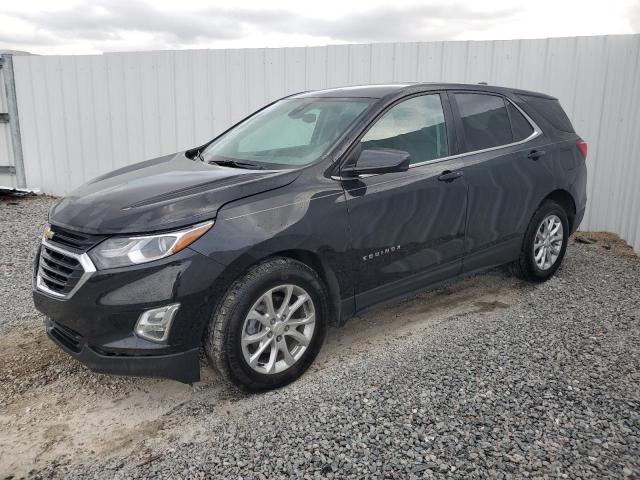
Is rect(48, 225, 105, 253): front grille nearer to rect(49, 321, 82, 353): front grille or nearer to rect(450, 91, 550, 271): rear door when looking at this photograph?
rect(49, 321, 82, 353): front grille

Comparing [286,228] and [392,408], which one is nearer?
[392,408]

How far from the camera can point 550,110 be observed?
5164mm

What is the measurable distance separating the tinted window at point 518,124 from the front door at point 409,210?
2.85ft

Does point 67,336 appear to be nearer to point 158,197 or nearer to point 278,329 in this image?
point 158,197

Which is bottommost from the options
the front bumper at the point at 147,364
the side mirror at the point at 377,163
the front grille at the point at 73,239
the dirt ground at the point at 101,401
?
the dirt ground at the point at 101,401

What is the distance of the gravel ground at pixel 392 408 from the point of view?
8.75 ft

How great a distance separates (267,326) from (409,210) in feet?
4.23

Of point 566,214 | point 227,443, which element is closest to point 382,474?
point 227,443

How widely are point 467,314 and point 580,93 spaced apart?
4.11 m

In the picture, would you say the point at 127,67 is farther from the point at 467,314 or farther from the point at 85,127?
the point at 467,314

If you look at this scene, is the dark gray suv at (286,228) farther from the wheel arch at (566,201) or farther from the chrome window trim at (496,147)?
the wheel arch at (566,201)

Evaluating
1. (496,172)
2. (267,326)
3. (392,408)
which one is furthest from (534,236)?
(267,326)

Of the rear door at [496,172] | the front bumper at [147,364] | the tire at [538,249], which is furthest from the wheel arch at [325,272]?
the tire at [538,249]

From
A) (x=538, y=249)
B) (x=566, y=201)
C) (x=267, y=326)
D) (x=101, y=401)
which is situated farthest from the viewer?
(x=566, y=201)
